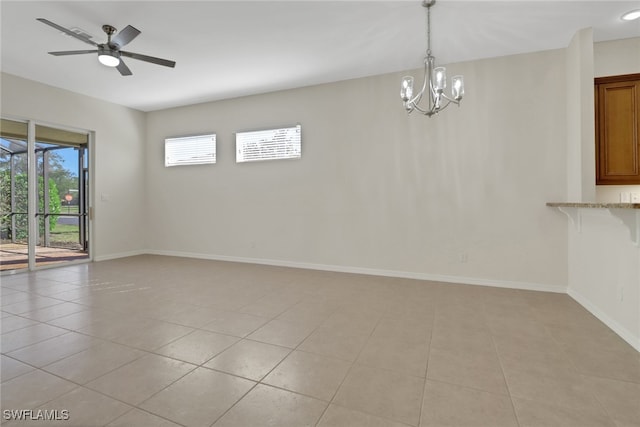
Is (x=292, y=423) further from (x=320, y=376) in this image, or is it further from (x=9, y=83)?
(x=9, y=83)

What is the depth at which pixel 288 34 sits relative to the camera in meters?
3.29

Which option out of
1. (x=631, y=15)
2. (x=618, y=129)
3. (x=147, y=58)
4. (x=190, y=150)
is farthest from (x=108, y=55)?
(x=618, y=129)

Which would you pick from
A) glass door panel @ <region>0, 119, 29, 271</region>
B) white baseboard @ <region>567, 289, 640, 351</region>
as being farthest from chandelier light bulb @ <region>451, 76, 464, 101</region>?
glass door panel @ <region>0, 119, 29, 271</region>

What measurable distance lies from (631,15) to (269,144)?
454 centimetres

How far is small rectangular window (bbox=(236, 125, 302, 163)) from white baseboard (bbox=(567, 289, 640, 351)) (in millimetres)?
3986

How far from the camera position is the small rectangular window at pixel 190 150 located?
220 inches

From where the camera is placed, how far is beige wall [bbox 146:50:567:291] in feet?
11.8

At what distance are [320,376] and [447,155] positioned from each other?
10.7 feet

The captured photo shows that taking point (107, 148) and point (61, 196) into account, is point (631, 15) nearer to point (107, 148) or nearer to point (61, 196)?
point (107, 148)

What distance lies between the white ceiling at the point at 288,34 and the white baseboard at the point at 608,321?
286 cm

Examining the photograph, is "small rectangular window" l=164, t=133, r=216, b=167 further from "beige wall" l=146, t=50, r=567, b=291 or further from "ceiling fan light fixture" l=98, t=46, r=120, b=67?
"ceiling fan light fixture" l=98, t=46, r=120, b=67

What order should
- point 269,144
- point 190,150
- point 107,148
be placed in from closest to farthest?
point 269,144, point 107,148, point 190,150

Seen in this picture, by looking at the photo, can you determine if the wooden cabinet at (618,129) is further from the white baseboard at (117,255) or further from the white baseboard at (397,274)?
the white baseboard at (117,255)

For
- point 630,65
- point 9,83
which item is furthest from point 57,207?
point 630,65
